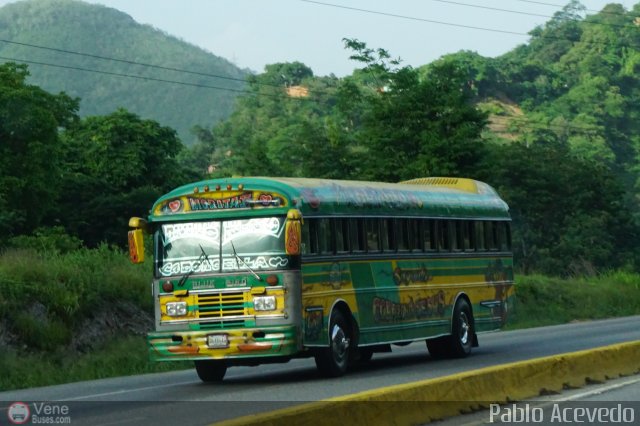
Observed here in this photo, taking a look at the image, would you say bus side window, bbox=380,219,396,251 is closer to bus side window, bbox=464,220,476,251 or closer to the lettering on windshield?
bus side window, bbox=464,220,476,251

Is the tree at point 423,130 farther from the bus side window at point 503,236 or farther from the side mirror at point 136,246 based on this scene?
the side mirror at point 136,246

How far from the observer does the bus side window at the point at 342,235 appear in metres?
19.4

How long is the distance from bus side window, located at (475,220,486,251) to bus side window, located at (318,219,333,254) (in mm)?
5709

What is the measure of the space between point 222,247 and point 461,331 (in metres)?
6.45

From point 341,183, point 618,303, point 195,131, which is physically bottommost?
point 618,303

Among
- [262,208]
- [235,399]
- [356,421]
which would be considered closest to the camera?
[356,421]

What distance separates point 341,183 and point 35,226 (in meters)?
41.2

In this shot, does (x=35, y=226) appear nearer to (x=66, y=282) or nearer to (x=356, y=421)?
(x=66, y=282)

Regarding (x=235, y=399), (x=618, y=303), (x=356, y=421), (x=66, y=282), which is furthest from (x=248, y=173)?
(x=356, y=421)

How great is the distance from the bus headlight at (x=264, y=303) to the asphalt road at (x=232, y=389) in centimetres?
103

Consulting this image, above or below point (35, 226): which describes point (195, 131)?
above

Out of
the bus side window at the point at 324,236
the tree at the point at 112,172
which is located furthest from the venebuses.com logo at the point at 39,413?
the tree at the point at 112,172

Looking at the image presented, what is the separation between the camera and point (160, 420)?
46.2 ft

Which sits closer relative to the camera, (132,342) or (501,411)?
(501,411)
